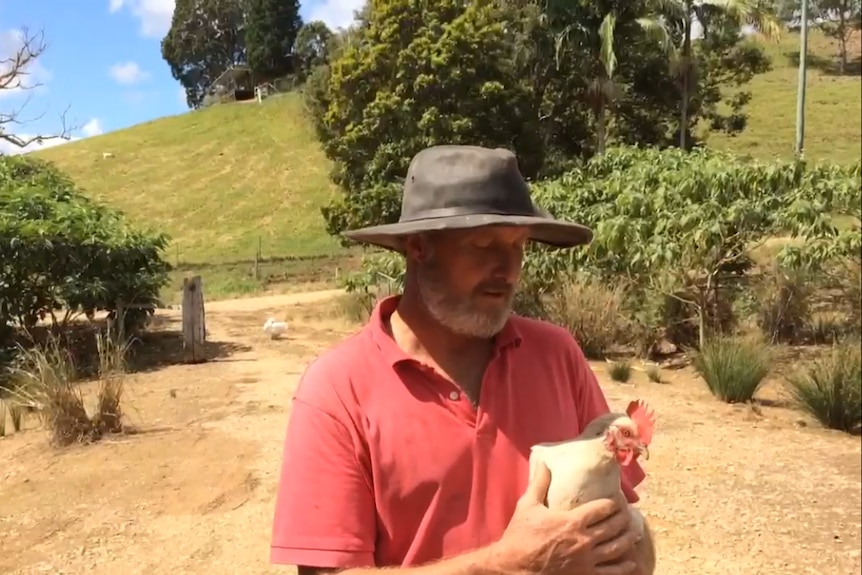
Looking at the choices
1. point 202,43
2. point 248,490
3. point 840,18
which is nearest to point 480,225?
point 202,43

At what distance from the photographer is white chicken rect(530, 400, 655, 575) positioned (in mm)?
1250

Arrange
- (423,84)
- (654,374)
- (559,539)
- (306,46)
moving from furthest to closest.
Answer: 1. (423,84)
2. (654,374)
3. (306,46)
4. (559,539)

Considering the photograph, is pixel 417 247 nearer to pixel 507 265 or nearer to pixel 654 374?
pixel 507 265

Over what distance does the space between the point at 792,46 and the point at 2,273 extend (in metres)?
5.76

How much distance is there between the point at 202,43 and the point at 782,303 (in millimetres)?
6508

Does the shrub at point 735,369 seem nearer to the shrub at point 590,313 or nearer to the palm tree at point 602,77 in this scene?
the shrub at point 590,313

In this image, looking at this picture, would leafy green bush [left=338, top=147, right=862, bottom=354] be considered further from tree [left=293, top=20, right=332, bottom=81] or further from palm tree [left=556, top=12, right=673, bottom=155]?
palm tree [left=556, top=12, right=673, bottom=155]

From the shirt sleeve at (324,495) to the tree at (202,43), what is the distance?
1954mm

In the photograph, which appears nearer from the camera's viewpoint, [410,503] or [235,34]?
[410,503]

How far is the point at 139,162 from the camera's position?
472 cm

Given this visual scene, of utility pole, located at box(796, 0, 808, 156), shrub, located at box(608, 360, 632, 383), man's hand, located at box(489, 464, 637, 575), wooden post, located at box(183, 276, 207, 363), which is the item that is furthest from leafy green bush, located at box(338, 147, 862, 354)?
man's hand, located at box(489, 464, 637, 575)

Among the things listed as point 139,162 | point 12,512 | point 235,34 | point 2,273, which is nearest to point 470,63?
point 2,273

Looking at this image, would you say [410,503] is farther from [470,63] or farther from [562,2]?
[470,63]

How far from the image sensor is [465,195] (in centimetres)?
145
